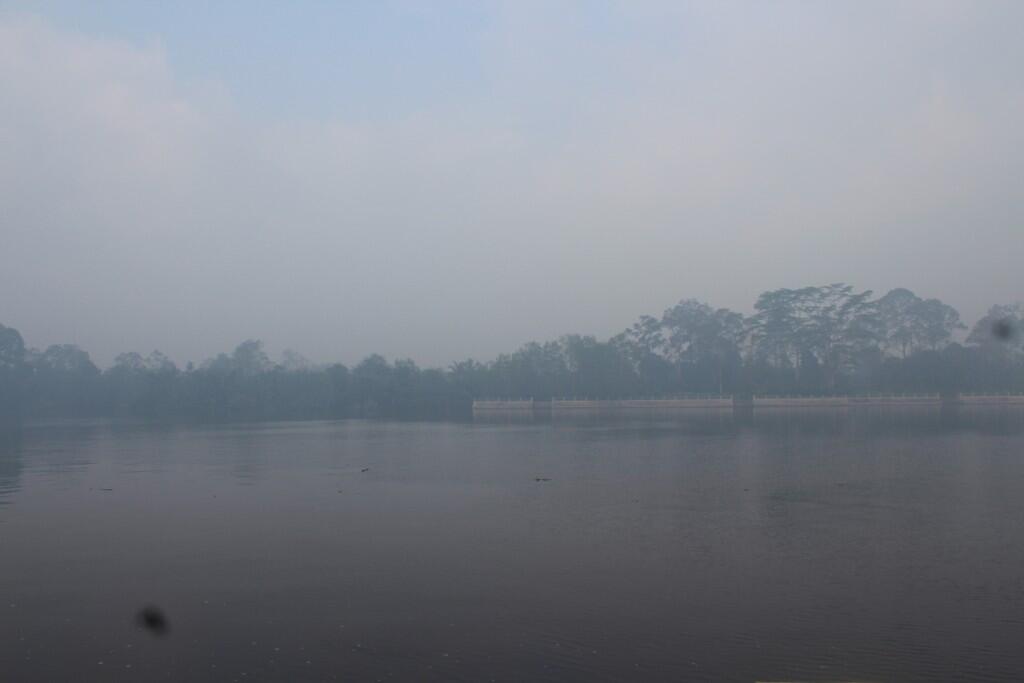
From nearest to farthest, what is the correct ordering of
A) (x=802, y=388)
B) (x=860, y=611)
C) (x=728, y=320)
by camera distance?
(x=860, y=611)
(x=802, y=388)
(x=728, y=320)

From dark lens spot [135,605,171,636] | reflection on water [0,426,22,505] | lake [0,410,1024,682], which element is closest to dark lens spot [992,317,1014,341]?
lake [0,410,1024,682]

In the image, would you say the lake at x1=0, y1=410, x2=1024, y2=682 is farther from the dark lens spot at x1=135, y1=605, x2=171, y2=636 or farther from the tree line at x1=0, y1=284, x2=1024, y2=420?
the tree line at x1=0, y1=284, x2=1024, y2=420

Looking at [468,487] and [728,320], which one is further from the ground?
[728,320]

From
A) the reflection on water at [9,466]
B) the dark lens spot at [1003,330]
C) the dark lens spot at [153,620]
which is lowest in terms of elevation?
the dark lens spot at [153,620]

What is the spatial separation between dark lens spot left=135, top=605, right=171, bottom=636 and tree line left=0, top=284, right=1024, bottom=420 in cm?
7477

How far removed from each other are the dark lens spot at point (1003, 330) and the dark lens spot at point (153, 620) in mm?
88723

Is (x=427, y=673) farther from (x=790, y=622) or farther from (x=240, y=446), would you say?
(x=240, y=446)

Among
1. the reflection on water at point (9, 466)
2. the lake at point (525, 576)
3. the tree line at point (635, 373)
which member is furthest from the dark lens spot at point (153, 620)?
the tree line at point (635, 373)

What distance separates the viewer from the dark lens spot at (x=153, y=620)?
9.18 metres

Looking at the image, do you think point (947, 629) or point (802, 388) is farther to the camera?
point (802, 388)

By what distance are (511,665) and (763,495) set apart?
11.3m

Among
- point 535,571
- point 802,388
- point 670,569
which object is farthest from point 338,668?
point 802,388

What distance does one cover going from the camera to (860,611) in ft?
30.6

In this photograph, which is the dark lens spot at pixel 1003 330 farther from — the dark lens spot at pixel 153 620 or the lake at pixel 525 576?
the dark lens spot at pixel 153 620
